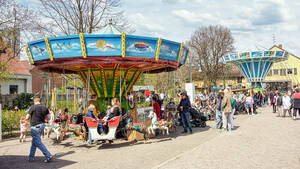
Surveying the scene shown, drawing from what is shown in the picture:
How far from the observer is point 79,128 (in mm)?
9180

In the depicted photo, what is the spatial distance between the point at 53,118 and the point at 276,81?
5017 centimetres

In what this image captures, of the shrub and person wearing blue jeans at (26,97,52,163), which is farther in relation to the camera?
the shrub

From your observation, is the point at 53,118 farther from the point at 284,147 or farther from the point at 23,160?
the point at 284,147

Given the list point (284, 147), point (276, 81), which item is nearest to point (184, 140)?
point (284, 147)

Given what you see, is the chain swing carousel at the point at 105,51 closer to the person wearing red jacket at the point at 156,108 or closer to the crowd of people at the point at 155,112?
the crowd of people at the point at 155,112

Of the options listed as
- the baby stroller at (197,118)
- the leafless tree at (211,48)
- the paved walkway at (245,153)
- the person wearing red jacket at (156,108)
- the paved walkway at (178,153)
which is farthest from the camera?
the leafless tree at (211,48)

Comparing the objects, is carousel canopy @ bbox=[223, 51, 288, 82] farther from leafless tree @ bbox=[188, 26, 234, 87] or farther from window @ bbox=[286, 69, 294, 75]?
window @ bbox=[286, 69, 294, 75]

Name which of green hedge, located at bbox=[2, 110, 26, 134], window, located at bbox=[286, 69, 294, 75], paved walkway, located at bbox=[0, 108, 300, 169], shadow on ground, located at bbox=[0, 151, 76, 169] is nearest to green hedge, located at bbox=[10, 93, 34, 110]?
green hedge, located at bbox=[2, 110, 26, 134]

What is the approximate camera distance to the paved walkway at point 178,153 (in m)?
6.32

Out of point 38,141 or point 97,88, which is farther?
point 97,88

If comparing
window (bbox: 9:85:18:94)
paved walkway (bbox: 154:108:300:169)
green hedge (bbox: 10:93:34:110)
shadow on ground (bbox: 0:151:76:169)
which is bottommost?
shadow on ground (bbox: 0:151:76:169)

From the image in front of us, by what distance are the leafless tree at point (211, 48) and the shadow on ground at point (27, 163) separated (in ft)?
116

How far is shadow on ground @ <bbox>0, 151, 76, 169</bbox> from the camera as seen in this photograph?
653cm

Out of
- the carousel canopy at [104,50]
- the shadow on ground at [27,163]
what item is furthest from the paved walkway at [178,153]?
the carousel canopy at [104,50]
